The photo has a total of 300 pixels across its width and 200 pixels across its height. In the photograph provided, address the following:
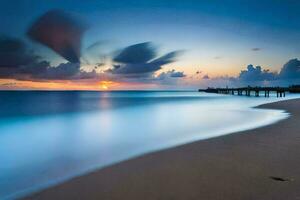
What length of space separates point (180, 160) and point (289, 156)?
8.67 ft

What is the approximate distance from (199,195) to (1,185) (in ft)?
14.2

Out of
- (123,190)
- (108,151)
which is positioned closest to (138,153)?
(108,151)

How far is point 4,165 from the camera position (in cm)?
840

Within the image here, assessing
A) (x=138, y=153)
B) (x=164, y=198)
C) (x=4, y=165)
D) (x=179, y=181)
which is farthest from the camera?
(x=138, y=153)

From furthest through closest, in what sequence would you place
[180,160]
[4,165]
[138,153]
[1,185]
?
[138,153] → [4,165] → [180,160] → [1,185]

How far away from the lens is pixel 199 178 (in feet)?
18.2

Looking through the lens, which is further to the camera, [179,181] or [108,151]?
[108,151]

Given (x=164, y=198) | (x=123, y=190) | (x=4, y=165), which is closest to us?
(x=164, y=198)

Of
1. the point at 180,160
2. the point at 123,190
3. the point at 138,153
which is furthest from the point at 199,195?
the point at 138,153

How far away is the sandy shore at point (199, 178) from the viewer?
4.74 meters

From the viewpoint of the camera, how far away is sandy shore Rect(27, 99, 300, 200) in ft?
15.6

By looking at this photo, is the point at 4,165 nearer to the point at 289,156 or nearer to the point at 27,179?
the point at 27,179

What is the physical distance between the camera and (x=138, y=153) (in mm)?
9164

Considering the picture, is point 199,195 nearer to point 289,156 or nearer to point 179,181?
point 179,181
